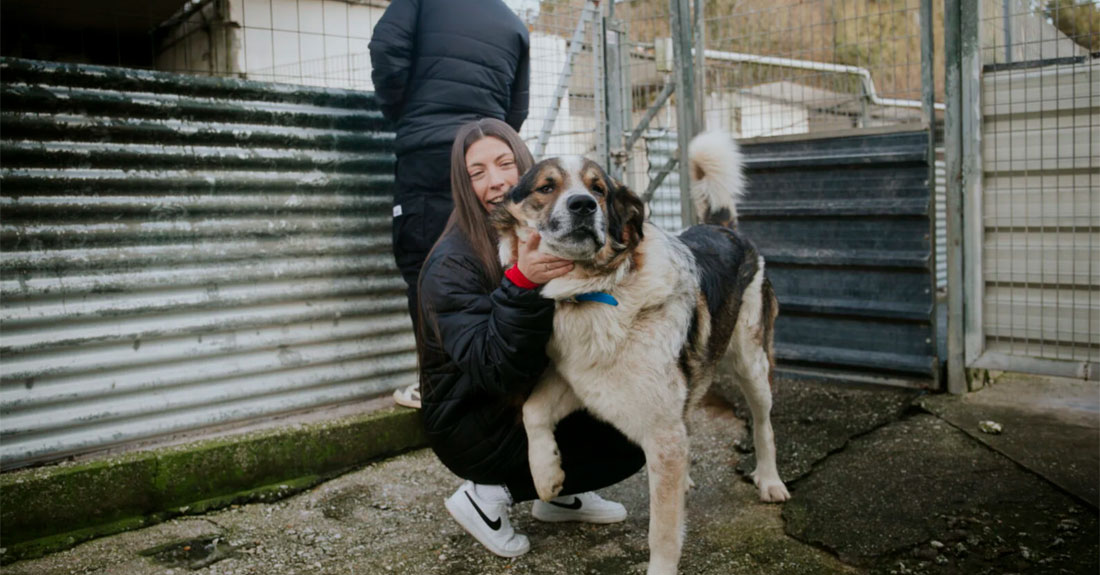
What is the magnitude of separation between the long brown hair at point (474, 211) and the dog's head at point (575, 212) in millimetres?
161

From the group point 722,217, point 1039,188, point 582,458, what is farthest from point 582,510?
point 1039,188

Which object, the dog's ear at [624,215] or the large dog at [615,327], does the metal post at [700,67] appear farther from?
the dog's ear at [624,215]

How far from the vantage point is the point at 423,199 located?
152 inches

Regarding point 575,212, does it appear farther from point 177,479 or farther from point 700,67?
point 700,67

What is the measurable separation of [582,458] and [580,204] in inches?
40.9

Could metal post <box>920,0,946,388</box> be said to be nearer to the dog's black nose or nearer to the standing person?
the standing person

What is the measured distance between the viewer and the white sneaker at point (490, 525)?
2922mm

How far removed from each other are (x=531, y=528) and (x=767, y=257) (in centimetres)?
287

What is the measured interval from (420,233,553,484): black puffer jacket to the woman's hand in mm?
50

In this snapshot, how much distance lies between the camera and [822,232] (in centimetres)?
512

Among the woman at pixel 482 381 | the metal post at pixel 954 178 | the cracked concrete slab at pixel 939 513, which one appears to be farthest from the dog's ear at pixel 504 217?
the metal post at pixel 954 178

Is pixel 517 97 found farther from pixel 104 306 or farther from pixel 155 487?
pixel 155 487

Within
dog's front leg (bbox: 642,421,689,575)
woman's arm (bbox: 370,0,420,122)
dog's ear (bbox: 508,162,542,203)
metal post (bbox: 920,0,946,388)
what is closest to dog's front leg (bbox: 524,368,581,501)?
dog's front leg (bbox: 642,421,689,575)

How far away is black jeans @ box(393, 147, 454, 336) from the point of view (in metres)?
3.85
